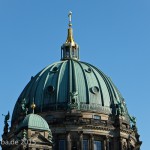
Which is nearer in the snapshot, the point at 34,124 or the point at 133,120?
the point at 34,124

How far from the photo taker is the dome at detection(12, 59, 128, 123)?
90.2m

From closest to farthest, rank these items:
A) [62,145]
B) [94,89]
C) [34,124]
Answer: [34,124], [62,145], [94,89]

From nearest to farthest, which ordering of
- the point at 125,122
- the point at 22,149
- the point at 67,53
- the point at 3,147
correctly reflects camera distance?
the point at 22,149, the point at 3,147, the point at 125,122, the point at 67,53

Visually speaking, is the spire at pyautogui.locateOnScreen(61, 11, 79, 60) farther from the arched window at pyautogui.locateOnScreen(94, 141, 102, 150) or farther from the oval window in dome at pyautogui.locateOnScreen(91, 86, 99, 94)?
the arched window at pyautogui.locateOnScreen(94, 141, 102, 150)

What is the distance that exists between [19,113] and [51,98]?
202 inches

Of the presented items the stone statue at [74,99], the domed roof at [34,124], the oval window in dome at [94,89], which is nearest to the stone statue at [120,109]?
the oval window in dome at [94,89]

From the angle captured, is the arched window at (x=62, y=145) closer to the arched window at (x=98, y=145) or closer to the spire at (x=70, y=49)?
the arched window at (x=98, y=145)

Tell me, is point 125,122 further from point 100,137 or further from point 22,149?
point 22,149

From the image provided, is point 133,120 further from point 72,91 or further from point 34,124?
point 34,124

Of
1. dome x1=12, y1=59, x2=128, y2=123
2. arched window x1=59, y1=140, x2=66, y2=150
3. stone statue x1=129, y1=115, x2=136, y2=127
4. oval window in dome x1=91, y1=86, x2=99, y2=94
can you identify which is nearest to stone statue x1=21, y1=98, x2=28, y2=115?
dome x1=12, y1=59, x2=128, y2=123

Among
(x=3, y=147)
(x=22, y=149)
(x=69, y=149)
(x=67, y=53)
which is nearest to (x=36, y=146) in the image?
(x=22, y=149)

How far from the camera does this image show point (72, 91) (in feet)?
299

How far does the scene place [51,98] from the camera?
299 feet

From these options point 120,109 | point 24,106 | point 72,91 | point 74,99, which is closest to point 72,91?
point 72,91
